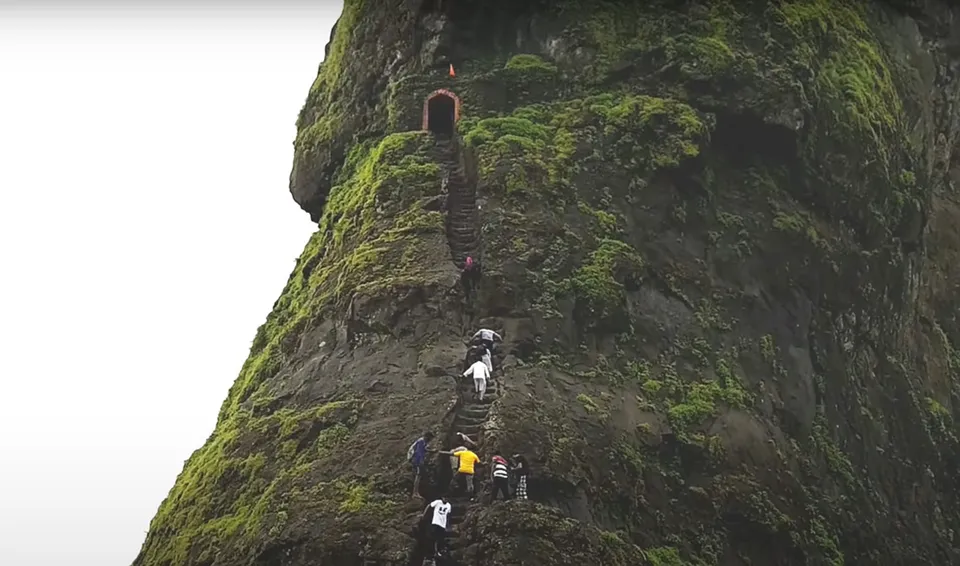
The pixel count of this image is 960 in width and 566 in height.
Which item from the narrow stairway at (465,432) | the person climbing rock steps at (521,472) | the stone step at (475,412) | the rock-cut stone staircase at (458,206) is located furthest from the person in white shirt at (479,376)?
the rock-cut stone staircase at (458,206)

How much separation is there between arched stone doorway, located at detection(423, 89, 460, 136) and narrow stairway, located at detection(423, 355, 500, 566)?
7.97 meters

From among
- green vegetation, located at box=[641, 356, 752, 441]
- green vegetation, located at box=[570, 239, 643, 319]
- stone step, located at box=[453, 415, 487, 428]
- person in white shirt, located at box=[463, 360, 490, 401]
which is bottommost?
green vegetation, located at box=[641, 356, 752, 441]

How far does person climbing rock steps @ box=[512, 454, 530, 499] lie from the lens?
20.4 metres

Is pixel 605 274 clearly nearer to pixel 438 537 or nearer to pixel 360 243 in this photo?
pixel 360 243

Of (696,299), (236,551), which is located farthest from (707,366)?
(236,551)

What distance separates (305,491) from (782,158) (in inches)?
547

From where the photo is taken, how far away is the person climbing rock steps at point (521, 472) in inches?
803

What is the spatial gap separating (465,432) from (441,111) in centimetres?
1042

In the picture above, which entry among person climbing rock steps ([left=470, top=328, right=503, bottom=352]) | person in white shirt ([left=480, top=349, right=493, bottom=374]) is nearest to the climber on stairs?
person in white shirt ([left=480, top=349, right=493, bottom=374])

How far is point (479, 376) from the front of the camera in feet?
73.7

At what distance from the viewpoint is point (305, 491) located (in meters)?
21.3

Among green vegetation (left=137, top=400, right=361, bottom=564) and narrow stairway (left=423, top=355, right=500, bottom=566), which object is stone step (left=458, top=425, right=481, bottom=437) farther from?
green vegetation (left=137, top=400, right=361, bottom=564)

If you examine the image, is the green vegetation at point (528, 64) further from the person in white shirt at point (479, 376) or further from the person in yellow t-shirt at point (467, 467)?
the person in yellow t-shirt at point (467, 467)

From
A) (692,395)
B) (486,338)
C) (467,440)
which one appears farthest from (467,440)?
(692,395)
